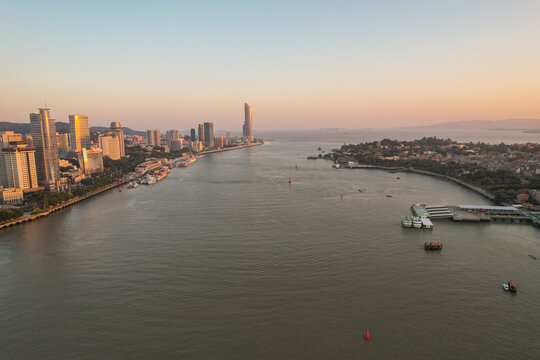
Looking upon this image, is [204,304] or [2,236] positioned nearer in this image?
[204,304]

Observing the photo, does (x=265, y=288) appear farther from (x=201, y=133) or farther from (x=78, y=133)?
(x=201, y=133)

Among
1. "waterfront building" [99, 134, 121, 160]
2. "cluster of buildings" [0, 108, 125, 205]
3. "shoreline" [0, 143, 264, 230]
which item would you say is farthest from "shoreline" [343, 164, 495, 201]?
"waterfront building" [99, 134, 121, 160]

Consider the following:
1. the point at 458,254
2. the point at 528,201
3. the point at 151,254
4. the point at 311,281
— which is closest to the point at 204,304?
the point at 311,281

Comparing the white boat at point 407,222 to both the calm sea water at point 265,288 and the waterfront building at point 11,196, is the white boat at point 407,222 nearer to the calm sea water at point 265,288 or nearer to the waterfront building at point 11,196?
the calm sea water at point 265,288

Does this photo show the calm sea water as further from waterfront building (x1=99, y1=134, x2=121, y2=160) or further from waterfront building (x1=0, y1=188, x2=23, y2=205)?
waterfront building (x1=99, y1=134, x2=121, y2=160)

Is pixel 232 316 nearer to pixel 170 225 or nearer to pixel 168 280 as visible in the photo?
pixel 168 280

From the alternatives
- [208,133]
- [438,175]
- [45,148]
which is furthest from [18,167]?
[208,133]
